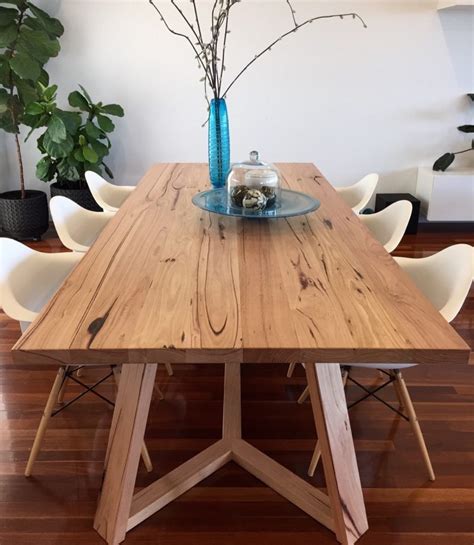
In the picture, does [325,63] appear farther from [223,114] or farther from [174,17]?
→ [223,114]

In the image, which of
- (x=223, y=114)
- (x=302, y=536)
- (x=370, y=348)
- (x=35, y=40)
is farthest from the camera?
(x=35, y=40)

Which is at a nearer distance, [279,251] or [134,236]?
[279,251]

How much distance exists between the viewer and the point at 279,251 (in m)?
1.66

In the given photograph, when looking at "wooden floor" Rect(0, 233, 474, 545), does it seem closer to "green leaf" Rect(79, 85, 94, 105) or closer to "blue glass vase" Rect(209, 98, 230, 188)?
"blue glass vase" Rect(209, 98, 230, 188)

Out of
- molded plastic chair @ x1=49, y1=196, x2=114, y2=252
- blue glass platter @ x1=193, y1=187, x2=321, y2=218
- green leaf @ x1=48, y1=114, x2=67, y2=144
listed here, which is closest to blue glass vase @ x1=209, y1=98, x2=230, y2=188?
blue glass platter @ x1=193, y1=187, x2=321, y2=218

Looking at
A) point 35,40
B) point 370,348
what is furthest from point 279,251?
point 35,40

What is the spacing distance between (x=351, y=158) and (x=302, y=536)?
3644 mm

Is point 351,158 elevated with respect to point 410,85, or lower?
lower

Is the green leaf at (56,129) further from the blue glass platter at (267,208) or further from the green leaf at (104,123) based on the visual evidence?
the blue glass platter at (267,208)

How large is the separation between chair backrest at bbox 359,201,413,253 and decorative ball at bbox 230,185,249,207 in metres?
0.71

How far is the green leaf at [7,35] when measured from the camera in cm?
375

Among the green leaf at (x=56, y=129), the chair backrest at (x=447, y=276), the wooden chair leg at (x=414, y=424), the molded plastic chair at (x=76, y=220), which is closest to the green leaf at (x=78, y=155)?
the green leaf at (x=56, y=129)

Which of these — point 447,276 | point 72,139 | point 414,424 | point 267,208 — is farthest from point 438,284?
point 72,139

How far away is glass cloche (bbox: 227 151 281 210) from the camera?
1946 mm
